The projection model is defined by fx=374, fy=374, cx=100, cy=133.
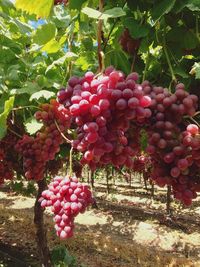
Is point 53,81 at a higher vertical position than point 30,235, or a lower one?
higher

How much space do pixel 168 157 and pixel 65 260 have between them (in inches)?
354

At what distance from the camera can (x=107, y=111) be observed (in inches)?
53.0

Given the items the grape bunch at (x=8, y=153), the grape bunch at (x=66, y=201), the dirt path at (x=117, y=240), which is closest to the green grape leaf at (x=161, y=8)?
the grape bunch at (x=66, y=201)

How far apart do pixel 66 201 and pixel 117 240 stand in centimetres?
1189

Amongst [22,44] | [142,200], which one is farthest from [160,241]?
[22,44]

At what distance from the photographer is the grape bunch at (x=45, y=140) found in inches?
96.3

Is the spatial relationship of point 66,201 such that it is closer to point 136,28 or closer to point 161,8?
point 136,28

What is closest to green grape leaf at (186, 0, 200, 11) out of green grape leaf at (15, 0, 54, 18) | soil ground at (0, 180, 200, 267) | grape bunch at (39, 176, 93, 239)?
green grape leaf at (15, 0, 54, 18)

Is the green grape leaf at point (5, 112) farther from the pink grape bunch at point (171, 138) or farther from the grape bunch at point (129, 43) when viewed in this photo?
the pink grape bunch at point (171, 138)

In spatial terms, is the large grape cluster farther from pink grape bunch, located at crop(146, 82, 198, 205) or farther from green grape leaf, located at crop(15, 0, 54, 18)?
green grape leaf, located at crop(15, 0, 54, 18)

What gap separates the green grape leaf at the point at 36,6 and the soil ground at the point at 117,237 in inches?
385

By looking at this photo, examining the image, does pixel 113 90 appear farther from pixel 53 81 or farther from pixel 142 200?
pixel 142 200

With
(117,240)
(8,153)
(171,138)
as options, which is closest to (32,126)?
(8,153)

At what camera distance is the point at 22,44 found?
408 centimetres
